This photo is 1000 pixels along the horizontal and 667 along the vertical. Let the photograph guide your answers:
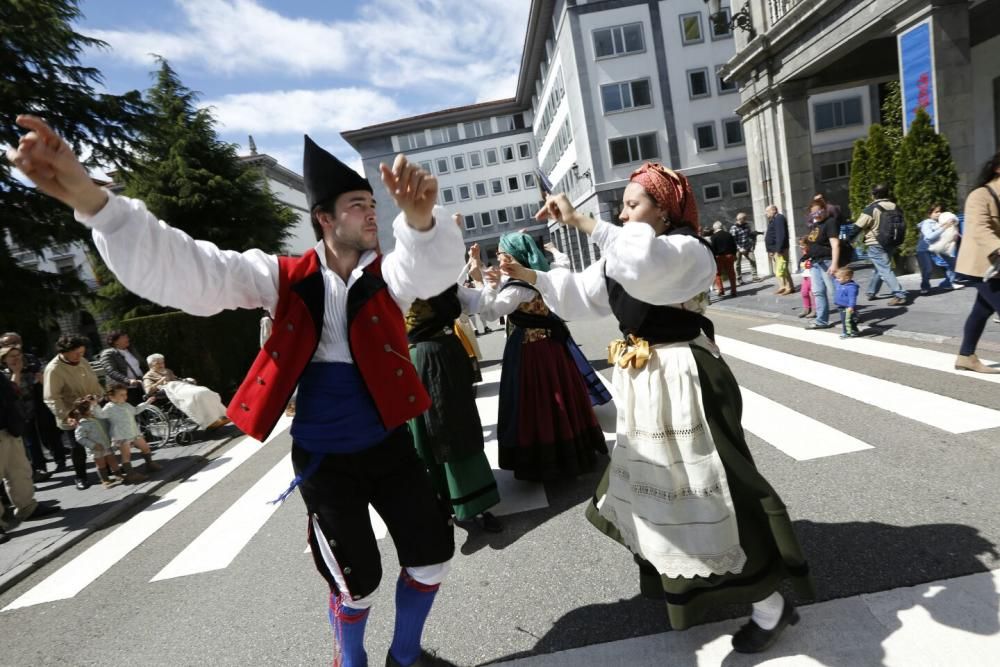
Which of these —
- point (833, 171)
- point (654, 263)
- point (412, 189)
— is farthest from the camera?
point (833, 171)

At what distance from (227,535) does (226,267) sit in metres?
3.31

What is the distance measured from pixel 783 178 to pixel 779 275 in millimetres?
3345

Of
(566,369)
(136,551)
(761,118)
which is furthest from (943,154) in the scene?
(136,551)

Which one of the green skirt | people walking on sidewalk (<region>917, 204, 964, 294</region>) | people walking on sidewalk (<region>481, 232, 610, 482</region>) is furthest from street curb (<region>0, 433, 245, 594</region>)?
people walking on sidewalk (<region>917, 204, 964, 294</region>)

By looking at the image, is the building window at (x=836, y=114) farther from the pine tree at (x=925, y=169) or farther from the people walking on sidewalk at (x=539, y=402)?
the people walking on sidewalk at (x=539, y=402)

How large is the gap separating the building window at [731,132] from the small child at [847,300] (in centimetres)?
2371

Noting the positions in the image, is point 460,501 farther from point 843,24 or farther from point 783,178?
point 783,178

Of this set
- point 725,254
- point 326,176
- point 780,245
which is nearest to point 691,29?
point 725,254

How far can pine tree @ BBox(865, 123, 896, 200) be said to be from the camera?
11039 mm

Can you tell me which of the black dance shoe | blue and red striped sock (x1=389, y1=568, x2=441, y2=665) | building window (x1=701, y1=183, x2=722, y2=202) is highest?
building window (x1=701, y1=183, x2=722, y2=202)

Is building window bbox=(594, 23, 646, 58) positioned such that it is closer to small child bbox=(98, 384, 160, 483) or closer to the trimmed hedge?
the trimmed hedge

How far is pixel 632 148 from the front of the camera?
92.3ft

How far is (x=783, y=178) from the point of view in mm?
13492

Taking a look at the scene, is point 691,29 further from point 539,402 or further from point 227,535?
point 227,535
